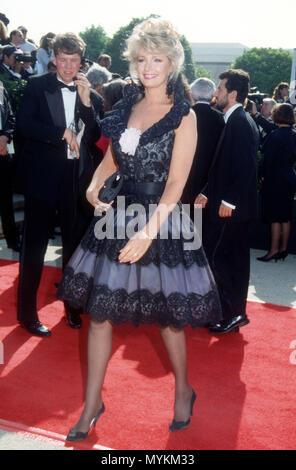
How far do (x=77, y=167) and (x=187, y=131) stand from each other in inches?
68.0

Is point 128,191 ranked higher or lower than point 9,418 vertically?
higher

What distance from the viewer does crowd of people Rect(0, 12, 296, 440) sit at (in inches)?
104

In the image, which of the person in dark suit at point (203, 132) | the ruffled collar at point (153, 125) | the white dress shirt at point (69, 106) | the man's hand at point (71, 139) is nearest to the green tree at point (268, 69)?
the person in dark suit at point (203, 132)

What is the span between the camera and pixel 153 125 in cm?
267

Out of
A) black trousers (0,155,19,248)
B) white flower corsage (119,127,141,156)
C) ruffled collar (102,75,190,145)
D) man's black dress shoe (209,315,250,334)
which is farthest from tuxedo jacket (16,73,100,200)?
black trousers (0,155,19,248)

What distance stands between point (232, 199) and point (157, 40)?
1956mm

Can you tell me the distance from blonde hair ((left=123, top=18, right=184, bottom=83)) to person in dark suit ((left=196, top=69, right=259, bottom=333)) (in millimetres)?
1729

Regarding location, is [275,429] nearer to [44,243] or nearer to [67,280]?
[67,280]

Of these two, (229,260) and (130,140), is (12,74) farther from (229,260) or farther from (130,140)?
(130,140)

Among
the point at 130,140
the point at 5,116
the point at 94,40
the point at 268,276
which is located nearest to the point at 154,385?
the point at 130,140

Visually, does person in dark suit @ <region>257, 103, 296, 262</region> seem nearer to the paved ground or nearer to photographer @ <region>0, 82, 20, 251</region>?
the paved ground
